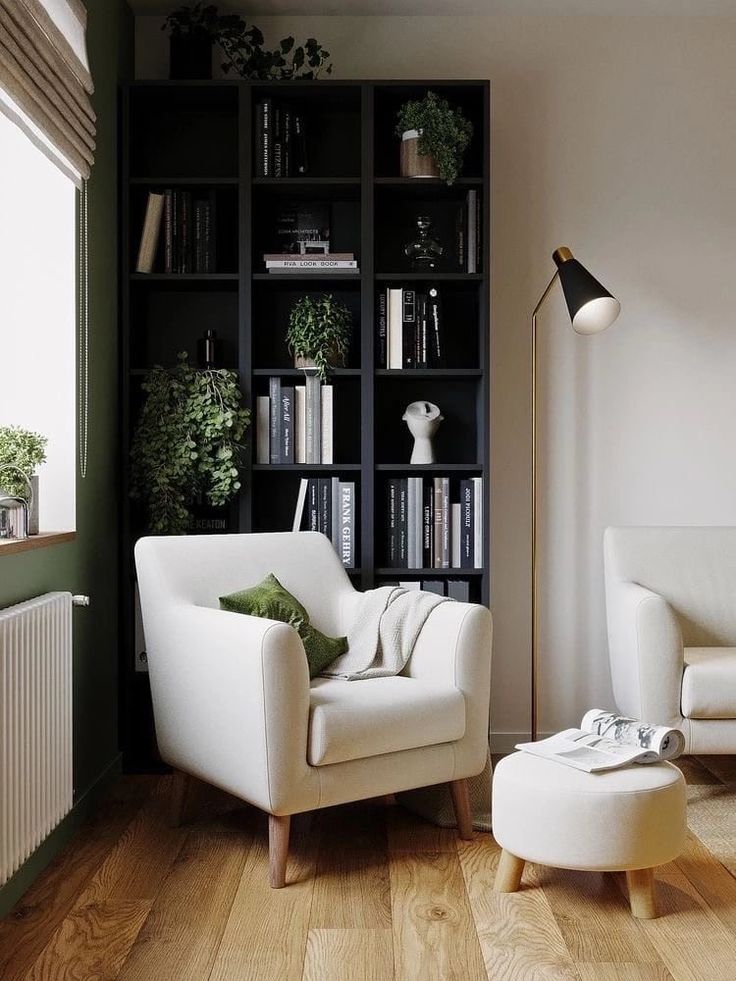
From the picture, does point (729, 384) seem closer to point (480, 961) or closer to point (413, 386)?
point (413, 386)

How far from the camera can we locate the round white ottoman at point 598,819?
7.25 feet

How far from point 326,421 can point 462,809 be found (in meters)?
1.38

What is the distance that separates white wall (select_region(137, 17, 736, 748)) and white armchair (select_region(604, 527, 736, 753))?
265 millimetres

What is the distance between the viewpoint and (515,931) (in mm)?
2205

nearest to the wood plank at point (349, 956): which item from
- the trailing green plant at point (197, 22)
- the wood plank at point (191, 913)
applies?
the wood plank at point (191, 913)

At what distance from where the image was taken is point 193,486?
3342 mm

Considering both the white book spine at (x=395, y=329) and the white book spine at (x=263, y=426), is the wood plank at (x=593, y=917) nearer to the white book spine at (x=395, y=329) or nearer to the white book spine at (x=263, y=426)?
the white book spine at (x=263, y=426)

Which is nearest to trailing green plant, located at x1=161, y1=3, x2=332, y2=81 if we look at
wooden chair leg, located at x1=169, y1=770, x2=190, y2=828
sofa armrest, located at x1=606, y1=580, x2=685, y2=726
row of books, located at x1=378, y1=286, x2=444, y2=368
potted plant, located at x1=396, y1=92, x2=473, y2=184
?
potted plant, located at x1=396, y1=92, x2=473, y2=184

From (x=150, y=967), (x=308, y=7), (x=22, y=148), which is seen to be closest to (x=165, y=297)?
(x=22, y=148)

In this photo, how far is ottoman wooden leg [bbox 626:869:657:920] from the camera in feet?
7.46

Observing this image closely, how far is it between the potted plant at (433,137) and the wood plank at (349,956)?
238 cm

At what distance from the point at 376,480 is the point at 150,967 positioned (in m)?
1.90

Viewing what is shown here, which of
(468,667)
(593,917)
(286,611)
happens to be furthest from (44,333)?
(593,917)

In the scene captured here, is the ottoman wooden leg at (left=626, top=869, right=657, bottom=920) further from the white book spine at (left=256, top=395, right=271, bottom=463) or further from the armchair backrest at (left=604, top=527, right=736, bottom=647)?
the white book spine at (left=256, top=395, right=271, bottom=463)
